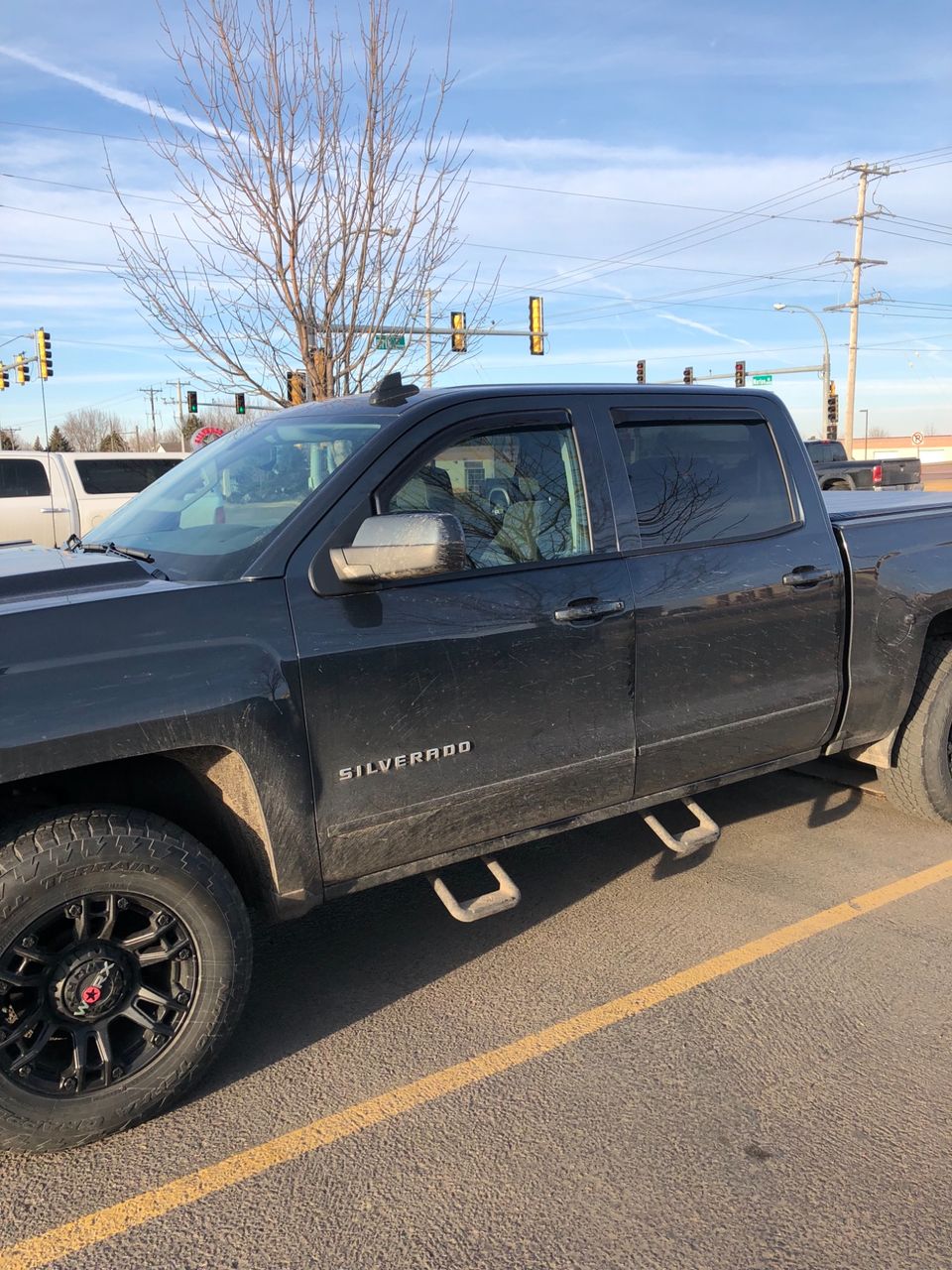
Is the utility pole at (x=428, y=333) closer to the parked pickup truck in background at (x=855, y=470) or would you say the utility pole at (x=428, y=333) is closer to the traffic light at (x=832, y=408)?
the parked pickup truck in background at (x=855, y=470)

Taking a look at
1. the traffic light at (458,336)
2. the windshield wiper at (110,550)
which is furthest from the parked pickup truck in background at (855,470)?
the windshield wiper at (110,550)

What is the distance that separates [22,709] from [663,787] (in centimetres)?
224

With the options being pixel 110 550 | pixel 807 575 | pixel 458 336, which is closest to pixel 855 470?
pixel 458 336

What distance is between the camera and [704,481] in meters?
3.87

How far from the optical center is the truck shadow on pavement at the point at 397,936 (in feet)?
10.5

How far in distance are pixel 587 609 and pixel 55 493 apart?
1060 cm

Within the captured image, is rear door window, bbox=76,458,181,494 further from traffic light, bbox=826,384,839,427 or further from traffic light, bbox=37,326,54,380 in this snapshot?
traffic light, bbox=826,384,839,427

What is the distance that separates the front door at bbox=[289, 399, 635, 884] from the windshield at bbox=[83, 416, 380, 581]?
0.22m

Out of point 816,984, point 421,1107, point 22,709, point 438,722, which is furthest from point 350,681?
point 816,984

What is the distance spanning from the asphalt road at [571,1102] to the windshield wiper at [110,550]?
1510mm

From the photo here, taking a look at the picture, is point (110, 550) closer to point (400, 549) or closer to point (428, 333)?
point (400, 549)

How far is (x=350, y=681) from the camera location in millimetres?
2811

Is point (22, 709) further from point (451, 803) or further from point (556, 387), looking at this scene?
point (556, 387)

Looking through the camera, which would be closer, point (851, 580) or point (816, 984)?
point (816, 984)
